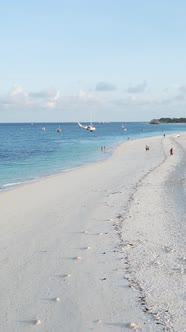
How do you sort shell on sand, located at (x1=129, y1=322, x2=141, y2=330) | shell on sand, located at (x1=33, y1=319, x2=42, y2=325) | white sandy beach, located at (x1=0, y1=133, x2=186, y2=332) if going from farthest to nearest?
white sandy beach, located at (x1=0, y1=133, x2=186, y2=332) → shell on sand, located at (x1=33, y1=319, x2=42, y2=325) → shell on sand, located at (x1=129, y1=322, x2=141, y2=330)

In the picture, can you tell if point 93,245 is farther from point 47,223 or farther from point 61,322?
point 61,322

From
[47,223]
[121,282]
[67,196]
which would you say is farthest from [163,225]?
[67,196]

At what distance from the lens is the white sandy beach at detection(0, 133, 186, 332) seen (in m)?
7.24

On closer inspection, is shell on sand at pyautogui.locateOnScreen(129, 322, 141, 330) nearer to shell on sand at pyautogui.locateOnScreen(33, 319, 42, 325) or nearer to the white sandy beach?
the white sandy beach

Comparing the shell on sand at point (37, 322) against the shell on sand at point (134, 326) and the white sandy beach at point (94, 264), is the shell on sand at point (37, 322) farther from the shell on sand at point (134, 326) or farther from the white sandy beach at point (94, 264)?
the shell on sand at point (134, 326)

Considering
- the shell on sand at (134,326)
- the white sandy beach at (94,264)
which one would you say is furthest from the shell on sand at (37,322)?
the shell on sand at (134,326)

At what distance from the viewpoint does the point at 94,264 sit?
1000 centimetres

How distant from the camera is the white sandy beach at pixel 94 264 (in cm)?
724

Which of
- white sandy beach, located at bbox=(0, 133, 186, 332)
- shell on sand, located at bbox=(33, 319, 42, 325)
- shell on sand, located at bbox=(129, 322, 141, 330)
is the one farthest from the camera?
white sandy beach, located at bbox=(0, 133, 186, 332)

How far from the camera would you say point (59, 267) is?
9945 mm

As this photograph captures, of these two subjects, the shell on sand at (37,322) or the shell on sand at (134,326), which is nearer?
the shell on sand at (134,326)

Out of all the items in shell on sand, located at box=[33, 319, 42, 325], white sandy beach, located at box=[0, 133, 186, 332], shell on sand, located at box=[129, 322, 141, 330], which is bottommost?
white sandy beach, located at box=[0, 133, 186, 332]

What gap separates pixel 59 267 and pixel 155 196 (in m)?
9.98

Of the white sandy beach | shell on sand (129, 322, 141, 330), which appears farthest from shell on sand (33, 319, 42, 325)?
shell on sand (129, 322, 141, 330)
